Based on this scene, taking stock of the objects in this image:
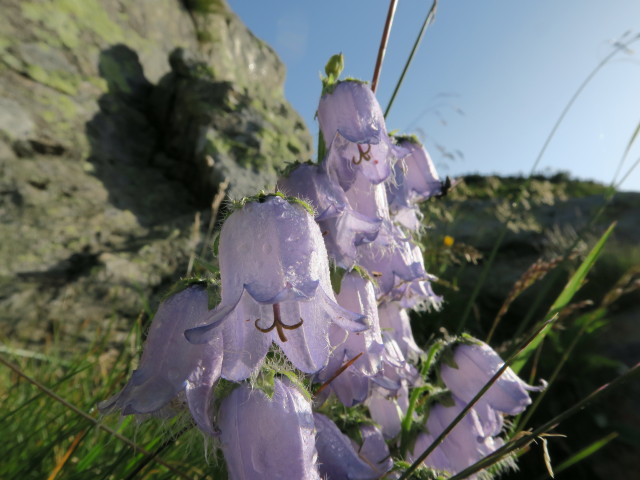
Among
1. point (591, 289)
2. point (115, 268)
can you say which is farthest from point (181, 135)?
point (591, 289)

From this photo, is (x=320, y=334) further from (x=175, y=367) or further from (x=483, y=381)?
(x=483, y=381)

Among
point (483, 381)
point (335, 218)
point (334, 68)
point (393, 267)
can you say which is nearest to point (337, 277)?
point (335, 218)

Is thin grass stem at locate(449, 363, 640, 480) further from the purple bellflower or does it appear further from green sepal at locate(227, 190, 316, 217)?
the purple bellflower

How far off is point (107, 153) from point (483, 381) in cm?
423

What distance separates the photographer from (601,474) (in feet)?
9.23

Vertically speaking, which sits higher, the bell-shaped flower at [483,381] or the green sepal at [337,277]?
the green sepal at [337,277]

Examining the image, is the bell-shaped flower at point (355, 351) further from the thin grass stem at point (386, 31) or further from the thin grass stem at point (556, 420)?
the thin grass stem at point (386, 31)

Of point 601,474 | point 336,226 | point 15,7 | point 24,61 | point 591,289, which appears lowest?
point 601,474

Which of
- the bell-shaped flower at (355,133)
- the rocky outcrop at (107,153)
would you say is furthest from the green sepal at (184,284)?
the rocky outcrop at (107,153)

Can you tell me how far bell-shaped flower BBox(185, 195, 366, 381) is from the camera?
28.8 inches

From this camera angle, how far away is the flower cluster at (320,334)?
0.74 metres

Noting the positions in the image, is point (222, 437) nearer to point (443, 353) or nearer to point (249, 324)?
point (249, 324)

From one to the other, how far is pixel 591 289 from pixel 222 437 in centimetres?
436

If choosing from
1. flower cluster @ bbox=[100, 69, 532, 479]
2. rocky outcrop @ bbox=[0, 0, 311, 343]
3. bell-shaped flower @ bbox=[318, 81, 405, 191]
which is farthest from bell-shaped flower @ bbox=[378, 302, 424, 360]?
rocky outcrop @ bbox=[0, 0, 311, 343]
